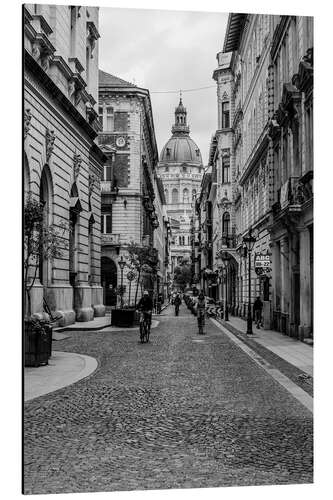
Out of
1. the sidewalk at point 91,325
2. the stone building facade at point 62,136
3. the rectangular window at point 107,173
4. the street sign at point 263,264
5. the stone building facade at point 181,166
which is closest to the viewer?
the stone building facade at point 181,166

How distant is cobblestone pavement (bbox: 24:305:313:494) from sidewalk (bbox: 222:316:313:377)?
514 mm

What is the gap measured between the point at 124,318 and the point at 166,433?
17779 millimetres

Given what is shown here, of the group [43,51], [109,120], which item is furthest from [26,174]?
[109,120]

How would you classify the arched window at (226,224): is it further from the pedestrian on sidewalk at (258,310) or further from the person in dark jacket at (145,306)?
the person in dark jacket at (145,306)

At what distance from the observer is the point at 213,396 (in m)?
9.91

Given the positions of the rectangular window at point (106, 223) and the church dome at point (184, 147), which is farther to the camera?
the rectangular window at point (106, 223)

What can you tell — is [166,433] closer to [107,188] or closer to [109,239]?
[109,239]

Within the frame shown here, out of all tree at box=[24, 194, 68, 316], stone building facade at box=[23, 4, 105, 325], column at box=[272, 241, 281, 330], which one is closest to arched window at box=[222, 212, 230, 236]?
stone building facade at box=[23, 4, 105, 325]

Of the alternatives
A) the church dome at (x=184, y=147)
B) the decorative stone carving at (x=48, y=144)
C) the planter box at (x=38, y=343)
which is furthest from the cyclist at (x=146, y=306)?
the decorative stone carving at (x=48, y=144)

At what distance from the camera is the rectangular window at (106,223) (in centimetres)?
3894

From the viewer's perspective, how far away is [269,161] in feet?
77.8

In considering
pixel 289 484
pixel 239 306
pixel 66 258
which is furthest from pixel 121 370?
pixel 239 306

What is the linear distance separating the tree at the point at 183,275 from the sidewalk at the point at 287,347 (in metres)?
61.0

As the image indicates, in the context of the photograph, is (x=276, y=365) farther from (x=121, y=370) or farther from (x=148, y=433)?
(x=148, y=433)
